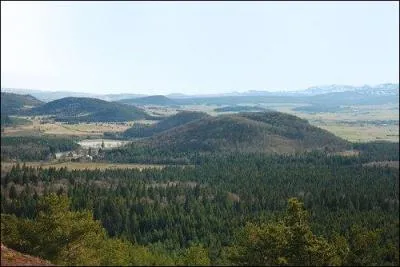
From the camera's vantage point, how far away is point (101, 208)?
626ft

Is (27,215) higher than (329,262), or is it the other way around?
(329,262)

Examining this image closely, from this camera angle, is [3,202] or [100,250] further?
[3,202]

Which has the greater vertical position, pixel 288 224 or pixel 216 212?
pixel 288 224

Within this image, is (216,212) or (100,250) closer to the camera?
(100,250)

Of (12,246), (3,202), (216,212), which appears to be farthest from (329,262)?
(3,202)

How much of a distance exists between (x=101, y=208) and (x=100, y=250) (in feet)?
352

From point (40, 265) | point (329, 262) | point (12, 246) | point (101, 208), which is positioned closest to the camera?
point (40, 265)

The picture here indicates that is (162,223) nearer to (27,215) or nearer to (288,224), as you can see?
(27,215)

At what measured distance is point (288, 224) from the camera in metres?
85.5

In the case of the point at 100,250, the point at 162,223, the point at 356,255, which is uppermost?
the point at 100,250

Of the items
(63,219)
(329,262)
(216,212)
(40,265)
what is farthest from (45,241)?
(216,212)

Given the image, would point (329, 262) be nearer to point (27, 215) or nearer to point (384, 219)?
point (384, 219)

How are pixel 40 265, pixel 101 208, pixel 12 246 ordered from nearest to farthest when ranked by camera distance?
pixel 40 265 < pixel 12 246 < pixel 101 208

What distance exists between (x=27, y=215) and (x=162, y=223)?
45.5 m
